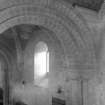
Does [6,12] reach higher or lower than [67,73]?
higher

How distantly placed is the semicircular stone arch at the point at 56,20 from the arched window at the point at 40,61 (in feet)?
11.2

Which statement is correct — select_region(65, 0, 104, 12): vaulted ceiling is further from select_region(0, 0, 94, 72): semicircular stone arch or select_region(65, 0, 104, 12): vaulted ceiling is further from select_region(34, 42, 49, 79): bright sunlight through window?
select_region(34, 42, 49, 79): bright sunlight through window

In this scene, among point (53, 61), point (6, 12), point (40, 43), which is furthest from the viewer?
point (40, 43)

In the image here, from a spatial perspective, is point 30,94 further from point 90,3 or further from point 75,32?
point 90,3

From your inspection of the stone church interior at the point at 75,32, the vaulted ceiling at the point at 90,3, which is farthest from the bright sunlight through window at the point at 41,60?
the vaulted ceiling at the point at 90,3

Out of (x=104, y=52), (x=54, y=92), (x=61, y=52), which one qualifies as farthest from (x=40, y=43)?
(x=104, y=52)

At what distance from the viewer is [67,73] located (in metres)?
5.52

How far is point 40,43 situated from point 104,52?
4.55 m

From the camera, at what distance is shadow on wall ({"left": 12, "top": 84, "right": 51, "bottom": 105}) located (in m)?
8.19

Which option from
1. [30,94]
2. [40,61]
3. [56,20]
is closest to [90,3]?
[56,20]

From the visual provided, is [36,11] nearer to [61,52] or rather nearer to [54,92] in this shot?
[61,52]

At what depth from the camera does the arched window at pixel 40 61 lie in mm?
8852

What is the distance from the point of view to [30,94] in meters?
9.66

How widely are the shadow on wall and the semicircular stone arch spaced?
350cm
